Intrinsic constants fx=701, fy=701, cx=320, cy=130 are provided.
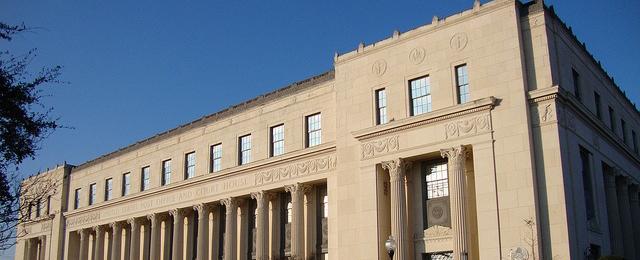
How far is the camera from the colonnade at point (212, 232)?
4238 centimetres

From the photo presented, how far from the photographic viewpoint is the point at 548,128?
31469mm

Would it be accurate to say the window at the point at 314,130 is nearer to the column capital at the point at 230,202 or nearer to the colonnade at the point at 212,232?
the colonnade at the point at 212,232

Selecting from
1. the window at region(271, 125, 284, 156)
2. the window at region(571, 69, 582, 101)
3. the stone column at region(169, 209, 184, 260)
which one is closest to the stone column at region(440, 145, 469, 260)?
the window at region(571, 69, 582, 101)

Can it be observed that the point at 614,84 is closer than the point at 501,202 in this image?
No

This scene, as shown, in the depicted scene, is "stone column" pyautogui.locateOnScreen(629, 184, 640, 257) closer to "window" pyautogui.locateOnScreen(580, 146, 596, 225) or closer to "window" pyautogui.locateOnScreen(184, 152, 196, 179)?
"window" pyautogui.locateOnScreen(580, 146, 596, 225)

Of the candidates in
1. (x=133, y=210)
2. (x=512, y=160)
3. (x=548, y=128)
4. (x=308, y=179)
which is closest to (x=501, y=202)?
(x=512, y=160)

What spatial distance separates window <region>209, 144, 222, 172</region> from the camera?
161ft

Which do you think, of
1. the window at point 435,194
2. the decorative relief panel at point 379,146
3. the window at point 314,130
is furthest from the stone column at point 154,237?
the window at point 435,194

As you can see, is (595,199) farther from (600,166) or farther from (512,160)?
(512,160)

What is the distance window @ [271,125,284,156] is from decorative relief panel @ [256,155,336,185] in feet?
4.36

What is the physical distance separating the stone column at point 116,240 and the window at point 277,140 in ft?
64.9

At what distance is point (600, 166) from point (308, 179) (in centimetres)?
1617

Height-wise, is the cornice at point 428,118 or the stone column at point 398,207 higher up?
the cornice at point 428,118

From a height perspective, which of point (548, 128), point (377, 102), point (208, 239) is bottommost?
point (208, 239)
